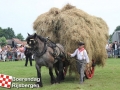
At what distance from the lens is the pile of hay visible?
33.4ft

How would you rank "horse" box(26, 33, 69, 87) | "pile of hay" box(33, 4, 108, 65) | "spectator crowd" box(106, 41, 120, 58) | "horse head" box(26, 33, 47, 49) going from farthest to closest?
"spectator crowd" box(106, 41, 120, 58), "pile of hay" box(33, 4, 108, 65), "horse" box(26, 33, 69, 87), "horse head" box(26, 33, 47, 49)

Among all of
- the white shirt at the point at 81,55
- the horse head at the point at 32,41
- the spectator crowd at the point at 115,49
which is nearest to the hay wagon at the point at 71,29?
the white shirt at the point at 81,55

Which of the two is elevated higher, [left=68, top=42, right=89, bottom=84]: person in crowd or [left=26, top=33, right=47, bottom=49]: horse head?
[left=26, top=33, right=47, bottom=49]: horse head

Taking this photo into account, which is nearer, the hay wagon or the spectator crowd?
the hay wagon

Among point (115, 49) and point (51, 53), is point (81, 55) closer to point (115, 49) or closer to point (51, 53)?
point (51, 53)

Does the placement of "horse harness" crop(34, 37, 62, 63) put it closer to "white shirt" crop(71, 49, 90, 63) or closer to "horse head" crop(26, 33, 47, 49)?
"horse head" crop(26, 33, 47, 49)

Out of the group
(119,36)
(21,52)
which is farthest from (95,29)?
(119,36)

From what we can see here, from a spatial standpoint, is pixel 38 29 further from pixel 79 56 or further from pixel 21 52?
pixel 21 52

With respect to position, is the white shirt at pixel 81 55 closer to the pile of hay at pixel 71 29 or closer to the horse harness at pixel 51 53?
the pile of hay at pixel 71 29

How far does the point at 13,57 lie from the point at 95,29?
687 inches

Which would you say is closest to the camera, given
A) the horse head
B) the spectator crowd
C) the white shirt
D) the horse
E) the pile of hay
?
Answer: the horse head

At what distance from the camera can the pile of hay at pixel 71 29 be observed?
10180mm

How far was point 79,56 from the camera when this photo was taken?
398 inches

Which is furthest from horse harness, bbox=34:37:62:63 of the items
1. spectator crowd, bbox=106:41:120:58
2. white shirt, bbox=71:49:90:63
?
spectator crowd, bbox=106:41:120:58
